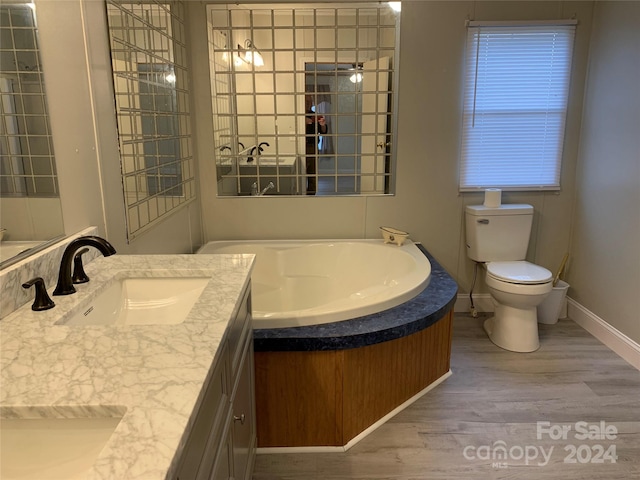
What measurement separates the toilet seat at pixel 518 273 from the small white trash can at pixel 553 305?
1.27 feet

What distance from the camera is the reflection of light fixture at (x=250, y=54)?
10.0ft

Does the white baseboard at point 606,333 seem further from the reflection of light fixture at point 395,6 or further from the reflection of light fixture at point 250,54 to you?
the reflection of light fixture at point 250,54

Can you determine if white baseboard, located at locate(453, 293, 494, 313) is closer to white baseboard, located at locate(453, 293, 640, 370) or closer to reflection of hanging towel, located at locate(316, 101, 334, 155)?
white baseboard, located at locate(453, 293, 640, 370)

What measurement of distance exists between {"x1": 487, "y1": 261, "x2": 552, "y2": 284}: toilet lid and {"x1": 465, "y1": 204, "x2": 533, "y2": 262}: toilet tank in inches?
5.7

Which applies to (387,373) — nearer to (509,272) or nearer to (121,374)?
(509,272)

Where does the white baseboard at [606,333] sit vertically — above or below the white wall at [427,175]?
below

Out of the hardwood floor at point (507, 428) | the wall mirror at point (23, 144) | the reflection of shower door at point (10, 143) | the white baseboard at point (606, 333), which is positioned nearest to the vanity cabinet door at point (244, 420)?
the hardwood floor at point (507, 428)

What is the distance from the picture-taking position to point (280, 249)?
3129 millimetres

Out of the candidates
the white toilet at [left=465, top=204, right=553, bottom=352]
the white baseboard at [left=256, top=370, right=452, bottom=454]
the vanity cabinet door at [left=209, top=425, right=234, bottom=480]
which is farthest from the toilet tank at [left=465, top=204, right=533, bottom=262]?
the vanity cabinet door at [left=209, top=425, right=234, bottom=480]

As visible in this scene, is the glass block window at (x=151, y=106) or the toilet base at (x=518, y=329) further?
the toilet base at (x=518, y=329)

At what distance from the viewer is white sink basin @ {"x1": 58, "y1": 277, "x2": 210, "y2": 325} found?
4.73 feet

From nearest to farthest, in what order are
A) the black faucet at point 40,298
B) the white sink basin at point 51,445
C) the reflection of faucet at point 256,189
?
the white sink basin at point 51,445, the black faucet at point 40,298, the reflection of faucet at point 256,189

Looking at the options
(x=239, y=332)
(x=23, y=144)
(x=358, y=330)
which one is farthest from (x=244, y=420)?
(x=23, y=144)

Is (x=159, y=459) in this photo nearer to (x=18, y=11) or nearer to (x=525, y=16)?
(x=18, y=11)
